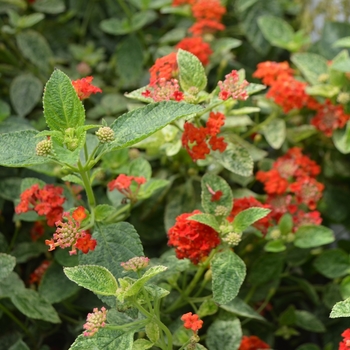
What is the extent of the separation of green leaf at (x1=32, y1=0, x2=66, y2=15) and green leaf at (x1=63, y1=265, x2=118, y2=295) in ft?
3.52

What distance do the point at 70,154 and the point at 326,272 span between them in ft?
2.14

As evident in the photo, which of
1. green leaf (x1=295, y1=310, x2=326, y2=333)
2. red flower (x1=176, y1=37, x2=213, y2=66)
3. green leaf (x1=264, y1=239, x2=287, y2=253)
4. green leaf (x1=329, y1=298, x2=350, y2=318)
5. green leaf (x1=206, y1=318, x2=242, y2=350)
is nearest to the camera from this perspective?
green leaf (x1=329, y1=298, x2=350, y2=318)

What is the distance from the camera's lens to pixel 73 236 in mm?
832

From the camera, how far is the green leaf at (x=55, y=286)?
Result: 3.47 feet

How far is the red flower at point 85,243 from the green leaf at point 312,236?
0.44 metres

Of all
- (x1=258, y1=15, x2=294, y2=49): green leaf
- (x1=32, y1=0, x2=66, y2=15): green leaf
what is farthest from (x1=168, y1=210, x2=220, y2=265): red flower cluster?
(x1=32, y1=0, x2=66, y2=15): green leaf

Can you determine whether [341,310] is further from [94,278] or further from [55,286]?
[55,286]

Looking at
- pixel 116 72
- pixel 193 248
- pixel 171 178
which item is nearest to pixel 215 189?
pixel 193 248

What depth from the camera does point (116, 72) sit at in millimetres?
1669

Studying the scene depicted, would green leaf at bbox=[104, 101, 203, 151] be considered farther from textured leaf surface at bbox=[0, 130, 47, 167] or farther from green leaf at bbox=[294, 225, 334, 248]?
green leaf at bbox=[294, 225, 334, 248]

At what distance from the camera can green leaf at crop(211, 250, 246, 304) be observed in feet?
2.84

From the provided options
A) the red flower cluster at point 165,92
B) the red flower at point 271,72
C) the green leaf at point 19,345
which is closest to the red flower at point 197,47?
the red flower at point 271,72

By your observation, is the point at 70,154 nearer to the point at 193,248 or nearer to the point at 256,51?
the point at 193,248

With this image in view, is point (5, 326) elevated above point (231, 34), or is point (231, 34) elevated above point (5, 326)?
point (231, 34)
